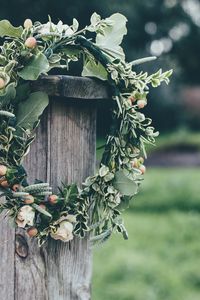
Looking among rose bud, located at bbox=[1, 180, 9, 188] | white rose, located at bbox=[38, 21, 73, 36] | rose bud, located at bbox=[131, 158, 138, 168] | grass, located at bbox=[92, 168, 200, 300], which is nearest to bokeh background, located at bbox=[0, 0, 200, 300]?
grass, located at bbox=[92, 168, 200, 300]

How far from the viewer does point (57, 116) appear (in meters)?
2.03

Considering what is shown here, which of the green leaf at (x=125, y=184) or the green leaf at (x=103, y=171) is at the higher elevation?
the green leaf at (x=103, y=171)

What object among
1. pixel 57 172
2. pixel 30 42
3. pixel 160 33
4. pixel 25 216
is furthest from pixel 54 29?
pixel 160 33

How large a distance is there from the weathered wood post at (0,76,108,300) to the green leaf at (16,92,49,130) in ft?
0.20

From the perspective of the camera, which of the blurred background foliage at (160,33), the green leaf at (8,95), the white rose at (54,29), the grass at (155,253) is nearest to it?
the green leaf at (8,95)

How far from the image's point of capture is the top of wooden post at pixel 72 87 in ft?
6.44

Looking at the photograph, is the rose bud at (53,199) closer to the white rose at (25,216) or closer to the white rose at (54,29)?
the white rose at (25,216)

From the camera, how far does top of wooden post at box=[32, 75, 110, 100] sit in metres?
1.96

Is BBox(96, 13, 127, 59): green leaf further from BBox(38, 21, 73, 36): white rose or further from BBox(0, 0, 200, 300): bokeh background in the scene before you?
BBox(0, 0, 200, 300): bokeh background

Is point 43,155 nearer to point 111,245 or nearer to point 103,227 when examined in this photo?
point 103,227

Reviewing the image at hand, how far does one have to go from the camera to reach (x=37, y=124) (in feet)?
6.32

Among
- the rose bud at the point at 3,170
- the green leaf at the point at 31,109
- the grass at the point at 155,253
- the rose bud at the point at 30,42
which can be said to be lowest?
the grass at the point at 155,253

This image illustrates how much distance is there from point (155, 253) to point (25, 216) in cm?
476

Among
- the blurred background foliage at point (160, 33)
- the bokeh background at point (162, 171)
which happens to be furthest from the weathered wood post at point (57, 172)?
the blurred background foliage at point (160, 33)
